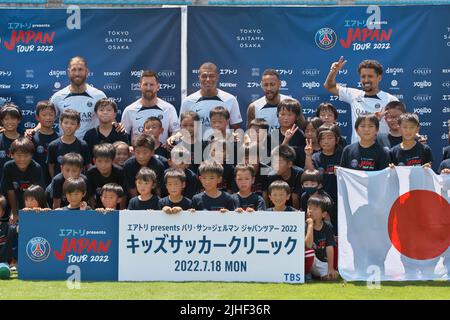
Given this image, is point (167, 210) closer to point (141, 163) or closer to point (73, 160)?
point (141, 163)

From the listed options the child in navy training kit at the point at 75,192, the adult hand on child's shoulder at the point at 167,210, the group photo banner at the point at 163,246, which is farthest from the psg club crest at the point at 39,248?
the adult hand on child's shoulder at the point at 167,210

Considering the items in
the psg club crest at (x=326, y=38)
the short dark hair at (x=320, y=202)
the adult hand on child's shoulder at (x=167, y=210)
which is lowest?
the adult hand on child's shoulder at (x=167, y=210)

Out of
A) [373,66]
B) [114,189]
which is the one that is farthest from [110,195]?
[373,66]

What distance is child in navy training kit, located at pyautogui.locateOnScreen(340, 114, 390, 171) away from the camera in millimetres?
9680

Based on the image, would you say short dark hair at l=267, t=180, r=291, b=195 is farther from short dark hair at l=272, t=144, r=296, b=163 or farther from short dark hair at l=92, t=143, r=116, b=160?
short dark hair at l=92, t=143, r=116, b=160

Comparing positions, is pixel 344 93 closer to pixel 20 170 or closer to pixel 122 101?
pixel 122 101

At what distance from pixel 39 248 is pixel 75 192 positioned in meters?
0.85

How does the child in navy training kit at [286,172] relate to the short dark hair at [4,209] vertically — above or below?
above

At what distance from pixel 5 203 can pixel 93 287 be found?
86.4 inches

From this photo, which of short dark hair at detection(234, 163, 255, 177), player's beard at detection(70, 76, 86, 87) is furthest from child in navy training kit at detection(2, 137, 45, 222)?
short dark hair at detection(234, 163, 255, 177)

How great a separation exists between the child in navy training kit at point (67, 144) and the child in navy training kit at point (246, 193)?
2230 millimetres

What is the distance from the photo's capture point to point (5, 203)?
1002 centimetres

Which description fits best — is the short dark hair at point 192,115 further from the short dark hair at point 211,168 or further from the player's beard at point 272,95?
the short dark hair at point 211,168

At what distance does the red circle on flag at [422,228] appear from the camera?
902 centimetres
